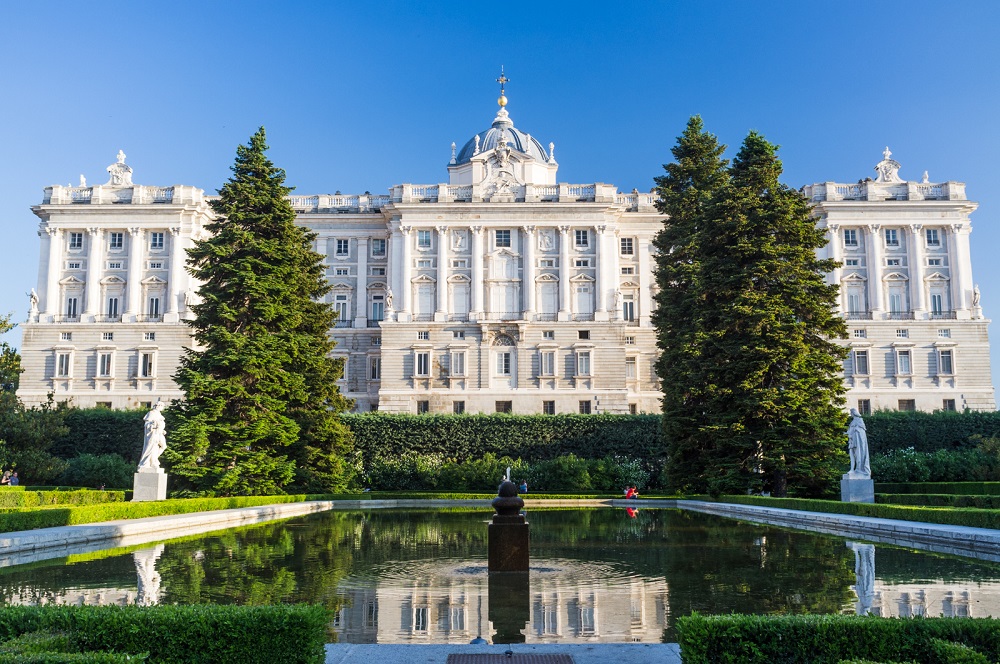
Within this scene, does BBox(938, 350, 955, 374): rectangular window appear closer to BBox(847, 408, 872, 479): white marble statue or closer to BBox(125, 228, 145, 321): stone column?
BBox(847, 408, 872, 479): white marble statue

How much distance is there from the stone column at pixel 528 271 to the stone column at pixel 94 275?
29974 millimetres

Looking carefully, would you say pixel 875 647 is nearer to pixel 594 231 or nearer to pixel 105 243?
pixel 594 231

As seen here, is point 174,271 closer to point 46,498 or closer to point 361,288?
point 361,288

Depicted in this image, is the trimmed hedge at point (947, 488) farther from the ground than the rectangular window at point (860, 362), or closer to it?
closer to it

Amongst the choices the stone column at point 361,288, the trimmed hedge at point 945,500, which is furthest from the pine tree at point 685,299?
the stone column at point 361,288

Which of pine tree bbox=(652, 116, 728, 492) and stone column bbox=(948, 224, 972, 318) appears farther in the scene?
stone column bbox=(948, 224, 972, 318)

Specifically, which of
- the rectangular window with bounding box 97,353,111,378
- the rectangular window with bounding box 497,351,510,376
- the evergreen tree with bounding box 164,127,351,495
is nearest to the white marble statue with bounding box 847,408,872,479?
the evergreen tree with bounding box 164,127,351,495

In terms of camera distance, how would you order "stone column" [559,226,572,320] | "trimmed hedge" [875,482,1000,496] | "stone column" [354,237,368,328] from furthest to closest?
"stone column" [354,237,368,328] → "stone column" [559,226,572,320] → "trimmed hedge" [875,482,1000,496]

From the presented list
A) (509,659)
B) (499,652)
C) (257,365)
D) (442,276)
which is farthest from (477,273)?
(509,659)

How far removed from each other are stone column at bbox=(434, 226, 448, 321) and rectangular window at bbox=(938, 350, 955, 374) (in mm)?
34547

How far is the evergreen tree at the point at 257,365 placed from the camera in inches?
1108

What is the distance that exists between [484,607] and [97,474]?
30142mm

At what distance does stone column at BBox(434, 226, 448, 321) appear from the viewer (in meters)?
59.5

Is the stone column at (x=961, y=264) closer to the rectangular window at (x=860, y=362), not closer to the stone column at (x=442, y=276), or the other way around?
the rectangular window at (x=860, y=362)
